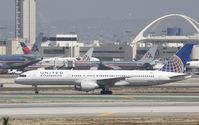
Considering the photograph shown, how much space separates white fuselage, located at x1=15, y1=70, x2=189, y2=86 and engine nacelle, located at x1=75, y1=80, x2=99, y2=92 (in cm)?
65

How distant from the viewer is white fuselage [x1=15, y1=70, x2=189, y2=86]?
84750 mm

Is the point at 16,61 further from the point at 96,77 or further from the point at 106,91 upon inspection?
the point at 106,91

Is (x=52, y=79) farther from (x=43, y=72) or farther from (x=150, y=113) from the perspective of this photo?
(x=150, y=113)

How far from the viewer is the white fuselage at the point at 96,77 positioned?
84.8 m

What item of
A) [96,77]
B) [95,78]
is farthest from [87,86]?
[96,77]

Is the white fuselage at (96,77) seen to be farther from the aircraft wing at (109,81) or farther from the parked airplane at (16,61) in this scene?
the parked airplane at (16,61)

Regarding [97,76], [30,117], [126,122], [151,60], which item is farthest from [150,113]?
[151,60]

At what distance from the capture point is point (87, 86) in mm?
83188

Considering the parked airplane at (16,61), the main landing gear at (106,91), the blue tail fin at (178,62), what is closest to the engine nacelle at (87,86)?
the main landing gear at (106,91)

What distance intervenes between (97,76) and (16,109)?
101 feet

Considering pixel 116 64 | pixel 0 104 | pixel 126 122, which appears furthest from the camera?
pixel 116 64

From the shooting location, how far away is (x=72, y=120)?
159 feet

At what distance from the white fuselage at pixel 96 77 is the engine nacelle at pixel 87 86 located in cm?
65

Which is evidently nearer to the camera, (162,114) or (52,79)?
(162,114)
